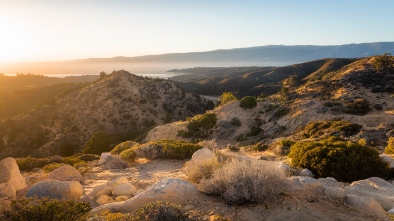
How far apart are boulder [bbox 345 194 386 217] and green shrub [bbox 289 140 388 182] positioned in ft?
10.6

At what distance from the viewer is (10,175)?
8500 mm

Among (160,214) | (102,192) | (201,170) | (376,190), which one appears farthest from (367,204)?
(102,192)

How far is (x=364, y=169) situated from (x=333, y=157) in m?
1.09

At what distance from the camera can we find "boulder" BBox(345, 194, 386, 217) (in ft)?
20.1

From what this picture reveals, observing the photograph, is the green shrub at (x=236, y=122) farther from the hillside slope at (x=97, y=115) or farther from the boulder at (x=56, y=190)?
the boulder at (x=56, y=190)

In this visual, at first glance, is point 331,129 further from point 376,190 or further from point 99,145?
point 99,145

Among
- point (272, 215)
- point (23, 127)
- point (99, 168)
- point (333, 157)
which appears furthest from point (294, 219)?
point (23, 127)

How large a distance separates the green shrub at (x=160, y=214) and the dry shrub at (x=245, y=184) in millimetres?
1499

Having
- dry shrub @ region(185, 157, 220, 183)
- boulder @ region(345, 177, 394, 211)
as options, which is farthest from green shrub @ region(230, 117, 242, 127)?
dry shrub @ region(185, 157, 220, 183)

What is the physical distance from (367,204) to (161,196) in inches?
183

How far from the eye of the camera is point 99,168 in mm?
13227

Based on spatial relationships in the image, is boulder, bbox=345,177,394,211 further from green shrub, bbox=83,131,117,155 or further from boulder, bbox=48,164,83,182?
green shrub, bbox=83,131,117,155

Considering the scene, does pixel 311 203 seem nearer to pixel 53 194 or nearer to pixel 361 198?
pixel 361 198

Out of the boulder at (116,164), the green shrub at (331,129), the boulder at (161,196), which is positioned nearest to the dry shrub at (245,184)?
the boulder at (161,196)
